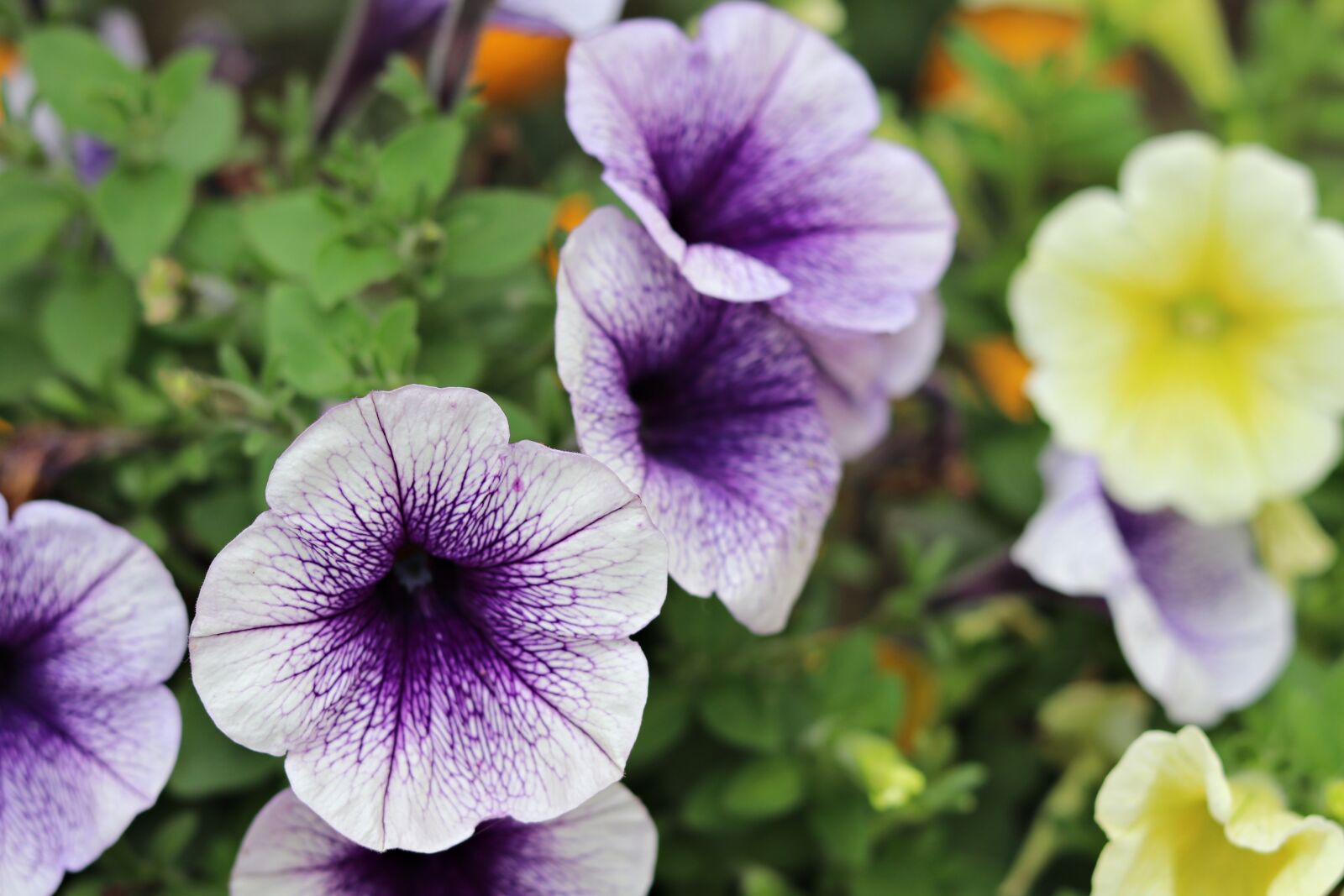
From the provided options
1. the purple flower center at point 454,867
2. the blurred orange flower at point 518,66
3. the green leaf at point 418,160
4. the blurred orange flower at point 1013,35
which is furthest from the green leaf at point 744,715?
the blurred orange flower at point 1013,35

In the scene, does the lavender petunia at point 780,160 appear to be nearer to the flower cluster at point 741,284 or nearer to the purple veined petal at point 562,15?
the flower cluster at point 741,284

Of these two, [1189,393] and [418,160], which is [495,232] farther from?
[1189,393]

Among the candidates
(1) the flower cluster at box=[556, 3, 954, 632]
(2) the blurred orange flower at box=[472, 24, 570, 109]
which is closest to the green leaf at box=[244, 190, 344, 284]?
(1) the flower cluster at box=[556, 3, 954, 632]

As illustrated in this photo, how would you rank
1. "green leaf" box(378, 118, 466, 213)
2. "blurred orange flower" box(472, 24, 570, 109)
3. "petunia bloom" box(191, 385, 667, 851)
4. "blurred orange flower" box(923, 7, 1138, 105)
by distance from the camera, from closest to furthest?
"petunia bloom" box(191, 385, 667, 851) → "green leaf" box(378, 118, 466, 213) → "blurred orange flower" box(472, 24, 570, 109) → "blurred orange flower" box(923, 7, 1138, 105)

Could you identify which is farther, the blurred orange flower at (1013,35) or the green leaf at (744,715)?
the blurred orange flower at (1013,35)

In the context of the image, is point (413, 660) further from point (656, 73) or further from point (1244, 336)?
point (1244, 336)

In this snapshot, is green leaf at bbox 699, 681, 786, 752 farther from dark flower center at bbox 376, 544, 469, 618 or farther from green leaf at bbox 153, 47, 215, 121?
green leaf at bbox 153, 47, 215, 121
